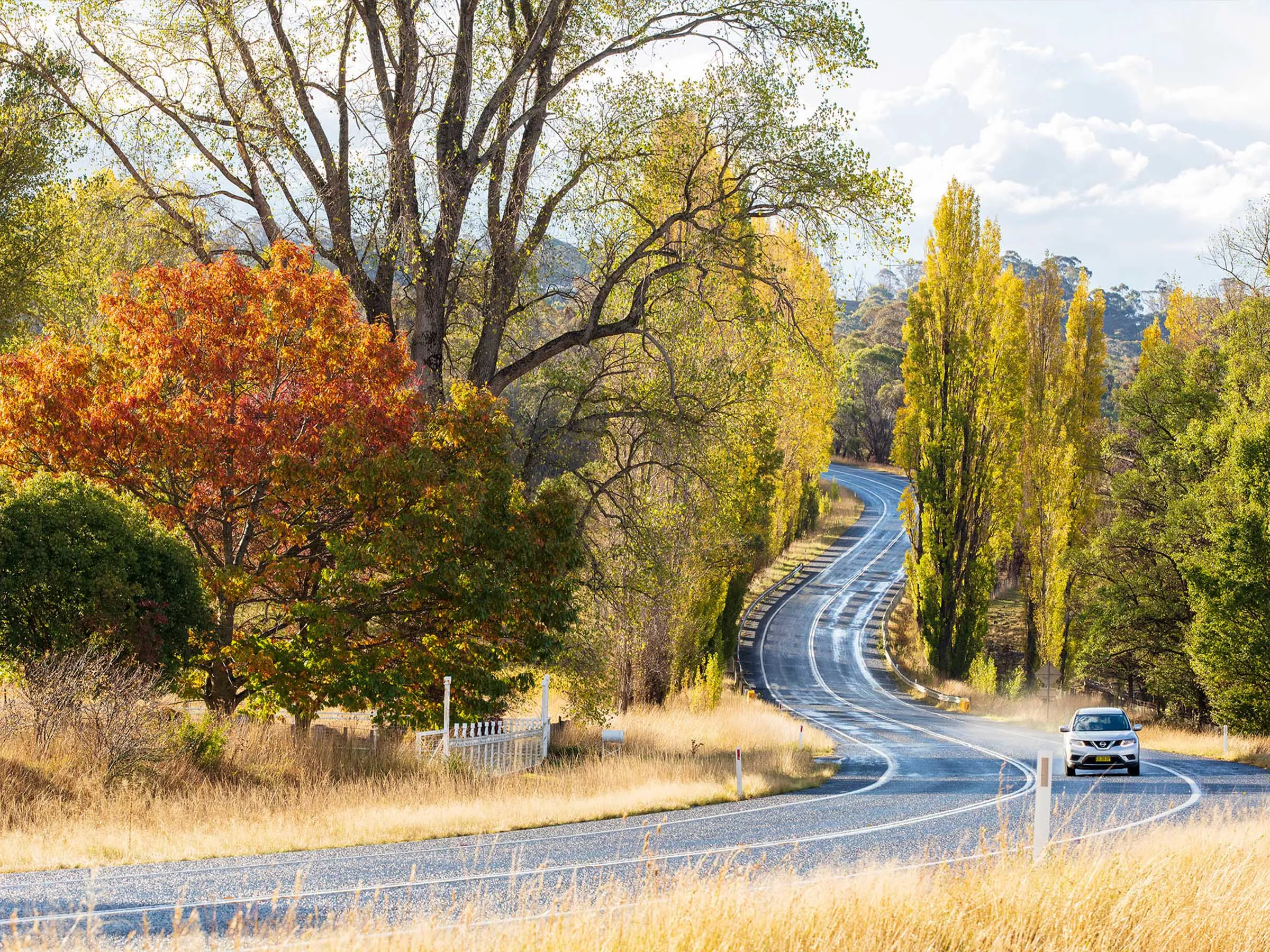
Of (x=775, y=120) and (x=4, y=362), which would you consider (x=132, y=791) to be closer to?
(x=4, y=362)

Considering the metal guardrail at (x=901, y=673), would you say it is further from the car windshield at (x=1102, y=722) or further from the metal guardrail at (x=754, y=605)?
the car windshield at (x=1102, y=722)

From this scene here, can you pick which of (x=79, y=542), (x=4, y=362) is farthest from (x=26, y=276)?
(x=79, y=542)

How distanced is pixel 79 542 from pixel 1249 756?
25.0 metres

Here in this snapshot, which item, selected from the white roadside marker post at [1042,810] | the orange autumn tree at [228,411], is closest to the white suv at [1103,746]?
the orange autumn tree at [228,411]

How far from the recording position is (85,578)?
14562mm

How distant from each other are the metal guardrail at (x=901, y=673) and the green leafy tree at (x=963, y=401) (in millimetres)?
3922

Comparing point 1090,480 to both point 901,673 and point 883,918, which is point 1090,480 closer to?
point 901,673

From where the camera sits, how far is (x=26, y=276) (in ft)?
82.4

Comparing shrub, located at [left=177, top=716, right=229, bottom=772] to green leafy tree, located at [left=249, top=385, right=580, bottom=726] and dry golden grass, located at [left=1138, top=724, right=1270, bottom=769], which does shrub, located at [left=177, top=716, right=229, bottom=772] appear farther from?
dry golden grass, located at [left=1138, top=724, right=1270, bottom=769]

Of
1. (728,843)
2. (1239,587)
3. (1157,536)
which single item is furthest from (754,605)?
(728,843)

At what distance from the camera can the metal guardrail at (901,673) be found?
44.1 metres

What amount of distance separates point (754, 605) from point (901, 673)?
14367 mm

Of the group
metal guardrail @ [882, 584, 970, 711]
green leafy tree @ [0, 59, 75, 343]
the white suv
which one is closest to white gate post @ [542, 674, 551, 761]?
the white suv

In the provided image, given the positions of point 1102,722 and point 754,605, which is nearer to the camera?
point 1102,722
